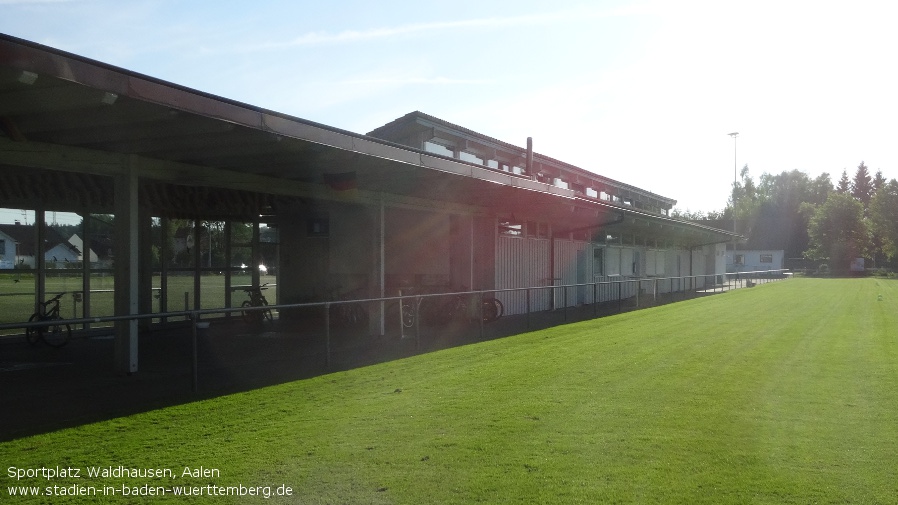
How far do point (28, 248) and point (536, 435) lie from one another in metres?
10.9

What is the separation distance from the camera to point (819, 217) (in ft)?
249

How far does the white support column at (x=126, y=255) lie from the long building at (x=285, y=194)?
18 millimetres

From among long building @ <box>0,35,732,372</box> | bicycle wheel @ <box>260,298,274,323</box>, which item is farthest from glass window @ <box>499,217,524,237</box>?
bicycle wheel @ <box>260,298,274,323</box>

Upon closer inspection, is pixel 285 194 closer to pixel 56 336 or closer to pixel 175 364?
pixel 175 364

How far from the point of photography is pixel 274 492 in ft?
15.2

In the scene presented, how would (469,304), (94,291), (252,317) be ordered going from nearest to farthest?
(94,291), (252,317), (469,304)

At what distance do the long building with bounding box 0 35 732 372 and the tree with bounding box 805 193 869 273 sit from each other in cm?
5396

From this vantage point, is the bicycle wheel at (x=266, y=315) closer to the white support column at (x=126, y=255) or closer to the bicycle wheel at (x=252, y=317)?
the bicycle wheel at (x=252, y=317)

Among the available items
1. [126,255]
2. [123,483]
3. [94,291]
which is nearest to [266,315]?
[94,291]

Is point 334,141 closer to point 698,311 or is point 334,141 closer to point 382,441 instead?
point 382,441

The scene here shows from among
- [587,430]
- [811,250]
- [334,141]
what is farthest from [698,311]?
[811,250]

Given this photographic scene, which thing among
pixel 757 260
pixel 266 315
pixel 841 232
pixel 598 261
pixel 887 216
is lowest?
pixel 266 315

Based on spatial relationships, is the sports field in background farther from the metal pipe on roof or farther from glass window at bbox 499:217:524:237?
the metal pipe on roof

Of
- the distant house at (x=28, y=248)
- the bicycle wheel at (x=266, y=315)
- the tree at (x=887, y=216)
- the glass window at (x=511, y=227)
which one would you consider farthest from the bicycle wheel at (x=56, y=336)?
the tree at (x=887, y=216)
